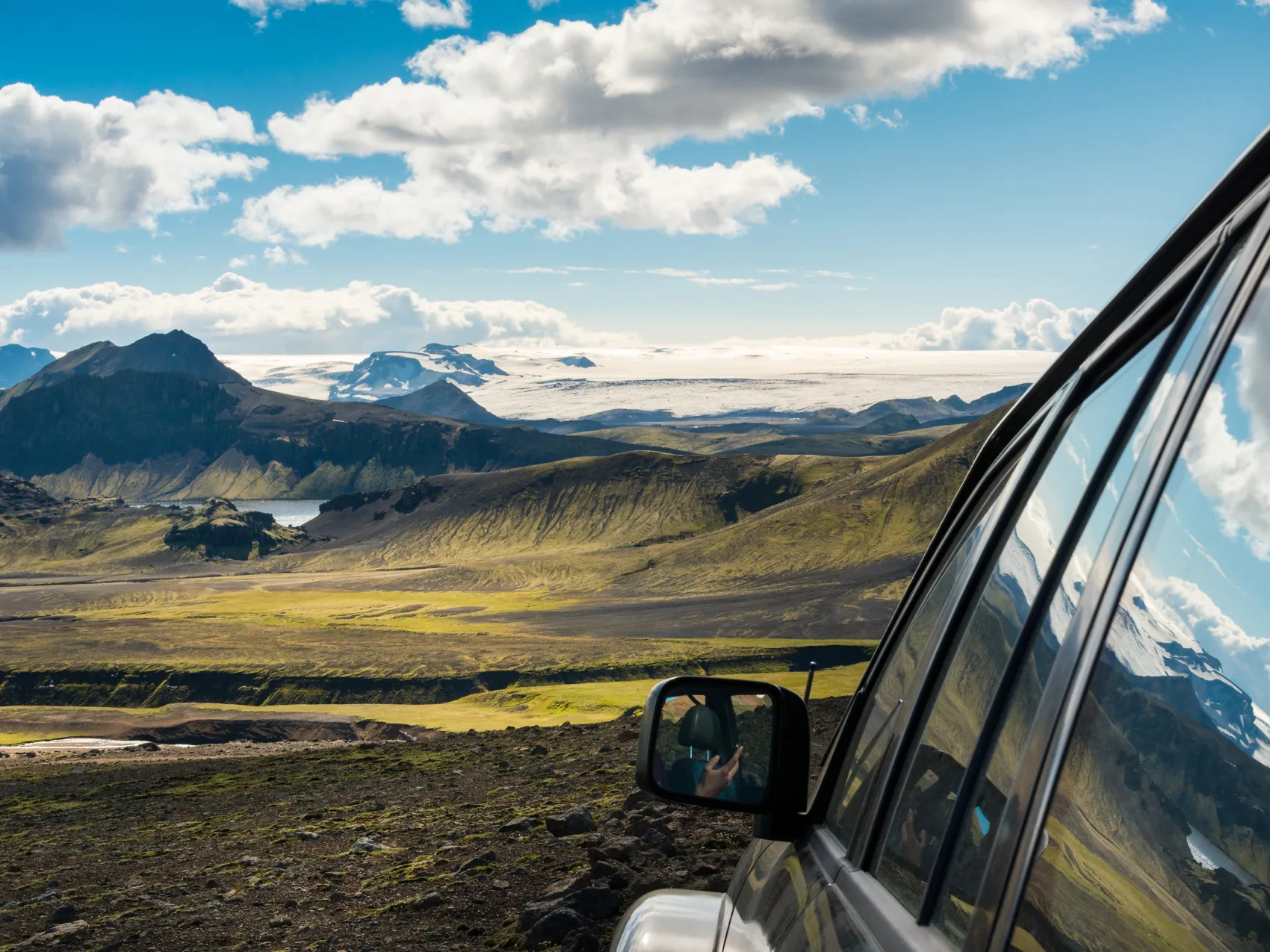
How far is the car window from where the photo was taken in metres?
1.20

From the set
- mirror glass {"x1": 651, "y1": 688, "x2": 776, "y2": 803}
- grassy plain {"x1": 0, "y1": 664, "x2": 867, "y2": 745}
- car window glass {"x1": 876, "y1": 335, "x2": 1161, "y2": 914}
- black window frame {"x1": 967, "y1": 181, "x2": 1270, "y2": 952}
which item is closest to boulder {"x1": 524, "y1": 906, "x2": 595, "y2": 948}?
mirror glass {"x1": 651, "y1": 688, "x2": 776, "y2": 803}

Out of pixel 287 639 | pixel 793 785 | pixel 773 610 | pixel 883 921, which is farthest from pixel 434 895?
pixel 773 610

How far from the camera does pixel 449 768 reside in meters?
28.8

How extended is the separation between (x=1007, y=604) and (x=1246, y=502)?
82 centimetres

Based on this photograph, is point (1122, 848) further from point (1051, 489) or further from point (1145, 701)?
point (1051, 489)

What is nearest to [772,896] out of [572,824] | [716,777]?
[716,777]

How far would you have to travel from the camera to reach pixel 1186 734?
1.31 metres

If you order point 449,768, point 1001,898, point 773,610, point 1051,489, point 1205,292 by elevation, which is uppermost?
point 1205,292

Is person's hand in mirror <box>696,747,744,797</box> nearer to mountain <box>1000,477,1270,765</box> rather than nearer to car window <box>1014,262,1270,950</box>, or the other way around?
mountain <box>1000,477,1270,765</box>

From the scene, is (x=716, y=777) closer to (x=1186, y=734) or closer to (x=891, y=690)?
(x=891, y=690)

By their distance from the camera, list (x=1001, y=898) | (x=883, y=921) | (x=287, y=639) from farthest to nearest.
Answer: (x=287, y=639), (x=883, y=921), (x=1001, y=898)

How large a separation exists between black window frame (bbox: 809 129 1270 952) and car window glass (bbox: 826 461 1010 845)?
6.7 inches

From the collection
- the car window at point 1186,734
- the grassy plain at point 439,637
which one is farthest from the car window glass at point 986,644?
the grassy plain at point 439,637

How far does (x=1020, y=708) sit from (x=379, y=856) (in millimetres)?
18305
